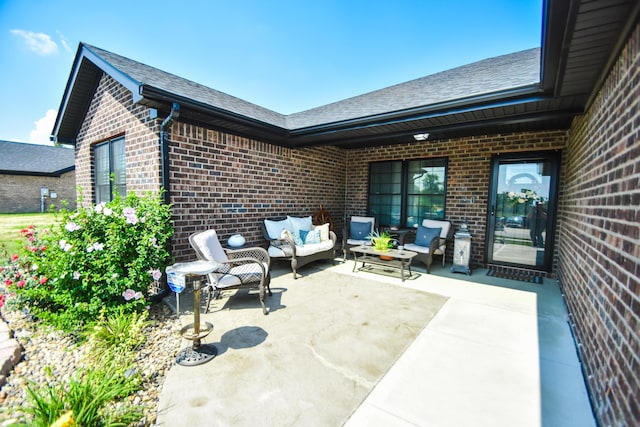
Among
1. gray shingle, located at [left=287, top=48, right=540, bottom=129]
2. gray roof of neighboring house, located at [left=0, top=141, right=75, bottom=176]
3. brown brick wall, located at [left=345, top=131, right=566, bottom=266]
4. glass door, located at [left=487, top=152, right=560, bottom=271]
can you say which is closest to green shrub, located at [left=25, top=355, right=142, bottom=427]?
gray shingle, located at [left=287, top=48, right=540, bottom=129]

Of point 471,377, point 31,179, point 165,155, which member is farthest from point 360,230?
point 31,179

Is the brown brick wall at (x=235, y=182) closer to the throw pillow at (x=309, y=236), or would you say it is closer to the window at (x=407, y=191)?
the throw pillow at (x=309, y=236)

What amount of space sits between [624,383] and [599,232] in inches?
51.3

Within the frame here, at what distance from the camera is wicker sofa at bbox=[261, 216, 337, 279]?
490 cm

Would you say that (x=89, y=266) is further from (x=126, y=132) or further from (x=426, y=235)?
(x=426, y=235)

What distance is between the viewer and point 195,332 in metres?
2.39

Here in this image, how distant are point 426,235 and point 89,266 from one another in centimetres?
565

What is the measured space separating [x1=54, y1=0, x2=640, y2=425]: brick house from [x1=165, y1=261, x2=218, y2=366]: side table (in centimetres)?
195

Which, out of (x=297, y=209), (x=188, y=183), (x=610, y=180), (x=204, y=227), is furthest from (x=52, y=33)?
(x=610, y=180)

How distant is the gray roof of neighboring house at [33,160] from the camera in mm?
16516

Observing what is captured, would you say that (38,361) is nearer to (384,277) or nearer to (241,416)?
(241,416)

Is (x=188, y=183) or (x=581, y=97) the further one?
(x=188, y=183)

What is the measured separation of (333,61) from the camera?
285 inches

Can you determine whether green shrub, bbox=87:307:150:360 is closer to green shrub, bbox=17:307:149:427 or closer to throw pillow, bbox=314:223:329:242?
green shrub, bbox=17:307:149:427
